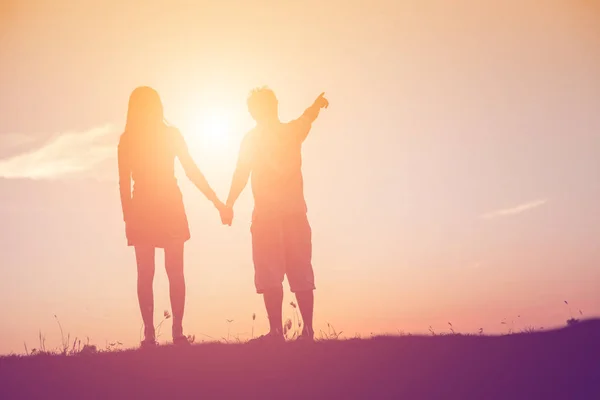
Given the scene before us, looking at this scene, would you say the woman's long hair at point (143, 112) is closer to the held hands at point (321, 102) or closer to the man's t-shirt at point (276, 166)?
the man's t-shirt at point (276, 166)

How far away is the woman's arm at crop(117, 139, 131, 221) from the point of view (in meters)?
11.3

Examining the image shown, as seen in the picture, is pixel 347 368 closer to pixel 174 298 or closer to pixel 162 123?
pixel 174 298

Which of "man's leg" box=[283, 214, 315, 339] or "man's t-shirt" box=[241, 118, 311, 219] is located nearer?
"man's leg" box=[283, 214, 315, 339]

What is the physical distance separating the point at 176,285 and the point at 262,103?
114 inches

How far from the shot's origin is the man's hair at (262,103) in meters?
11.5

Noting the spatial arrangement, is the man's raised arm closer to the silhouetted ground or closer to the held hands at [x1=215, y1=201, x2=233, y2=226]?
the held hands at [x1=215, y1=201, x2=233, y2=226]

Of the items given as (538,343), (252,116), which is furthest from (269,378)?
(252,116)

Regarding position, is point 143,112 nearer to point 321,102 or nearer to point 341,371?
point 321,102

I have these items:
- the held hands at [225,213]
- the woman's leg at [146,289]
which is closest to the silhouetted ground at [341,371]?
the woman's leg at [146,289]

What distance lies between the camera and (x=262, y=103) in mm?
11492

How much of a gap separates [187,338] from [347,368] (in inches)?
109

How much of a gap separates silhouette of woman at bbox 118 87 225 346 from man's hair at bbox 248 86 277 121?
1.30m

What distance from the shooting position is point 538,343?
985cm

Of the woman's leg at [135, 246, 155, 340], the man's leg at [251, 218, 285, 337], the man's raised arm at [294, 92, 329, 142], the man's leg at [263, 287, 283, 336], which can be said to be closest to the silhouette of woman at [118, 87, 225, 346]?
the woman's leg at [135, 246, 155, 340]
